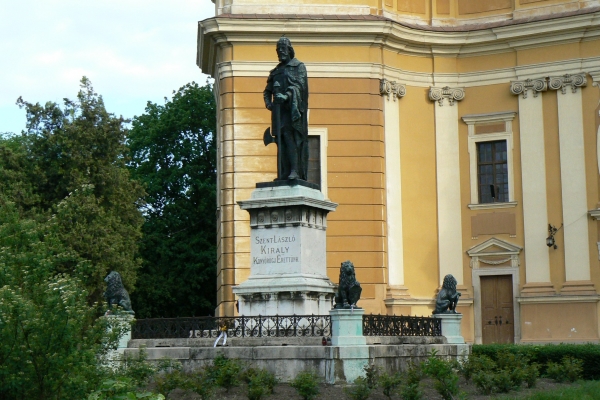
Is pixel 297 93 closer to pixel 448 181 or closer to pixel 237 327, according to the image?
pixel 237 327

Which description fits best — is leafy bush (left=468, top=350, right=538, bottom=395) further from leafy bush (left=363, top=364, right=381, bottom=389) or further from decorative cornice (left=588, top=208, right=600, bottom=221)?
decorative cornice (left=588, top=208, right=600, bottom=221)

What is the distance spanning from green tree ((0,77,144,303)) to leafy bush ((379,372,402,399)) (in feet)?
61.5

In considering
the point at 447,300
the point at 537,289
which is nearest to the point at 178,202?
the point at 537,289

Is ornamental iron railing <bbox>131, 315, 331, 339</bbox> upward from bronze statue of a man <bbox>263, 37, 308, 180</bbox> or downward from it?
downward

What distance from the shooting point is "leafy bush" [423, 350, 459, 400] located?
52.9 ft

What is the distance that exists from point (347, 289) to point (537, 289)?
15.9 m

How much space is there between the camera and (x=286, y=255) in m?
19.1

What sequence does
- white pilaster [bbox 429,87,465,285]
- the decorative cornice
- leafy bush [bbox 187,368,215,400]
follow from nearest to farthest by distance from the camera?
leafy bush [bbox 187,368,215,400] < the decorative cornice < white pilaster [bbox 429,87,465,285]

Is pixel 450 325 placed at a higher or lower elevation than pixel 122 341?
higher

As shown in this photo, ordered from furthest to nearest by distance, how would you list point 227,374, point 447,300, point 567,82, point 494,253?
point 494,253 < point 567,82 < point 447,300 < point 227,374

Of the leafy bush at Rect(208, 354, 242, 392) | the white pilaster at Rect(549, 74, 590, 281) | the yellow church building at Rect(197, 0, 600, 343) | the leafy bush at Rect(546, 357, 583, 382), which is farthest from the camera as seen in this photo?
the white pilaster at Rect(549, 74, 590, 281)

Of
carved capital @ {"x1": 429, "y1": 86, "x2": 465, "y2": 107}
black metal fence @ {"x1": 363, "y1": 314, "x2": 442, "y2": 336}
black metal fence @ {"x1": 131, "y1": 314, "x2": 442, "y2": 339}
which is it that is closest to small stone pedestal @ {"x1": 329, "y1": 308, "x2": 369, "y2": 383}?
black metal fence @ {"x1": 131, "y1": 314, "x2": 442, "y2": 339}

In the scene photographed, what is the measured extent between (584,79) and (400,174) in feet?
20.2

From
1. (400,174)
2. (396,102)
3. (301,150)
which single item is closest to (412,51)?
(396,102)
